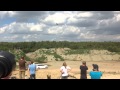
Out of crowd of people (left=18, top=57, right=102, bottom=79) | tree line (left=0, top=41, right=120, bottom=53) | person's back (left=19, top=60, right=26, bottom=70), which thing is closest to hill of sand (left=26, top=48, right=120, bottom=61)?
tree line (left=0, top=41, right=120, bottom=53)

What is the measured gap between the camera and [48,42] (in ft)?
204

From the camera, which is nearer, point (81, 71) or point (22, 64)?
point (81, 71)

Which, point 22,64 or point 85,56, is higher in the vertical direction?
point 85,56

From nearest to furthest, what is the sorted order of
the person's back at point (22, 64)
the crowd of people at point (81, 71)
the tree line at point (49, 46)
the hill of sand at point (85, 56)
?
the crowd of people at point (81, 71)
the person's back at point (22, 64)
the hill of sand at point (85, 56)
the tree line at point (49, 46)

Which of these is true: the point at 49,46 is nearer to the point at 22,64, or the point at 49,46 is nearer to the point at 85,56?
the point at 85,56

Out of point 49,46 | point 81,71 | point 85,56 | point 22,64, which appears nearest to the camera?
point 81,71

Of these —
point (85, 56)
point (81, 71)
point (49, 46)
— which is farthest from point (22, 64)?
point (49, 46)

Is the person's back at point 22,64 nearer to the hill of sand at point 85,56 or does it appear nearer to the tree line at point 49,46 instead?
the hill of sand at point 85,56

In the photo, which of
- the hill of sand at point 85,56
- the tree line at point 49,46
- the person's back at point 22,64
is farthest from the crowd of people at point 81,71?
the tree line at point 49,46

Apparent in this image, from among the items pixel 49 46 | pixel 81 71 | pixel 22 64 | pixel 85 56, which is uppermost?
pixel 49 46
